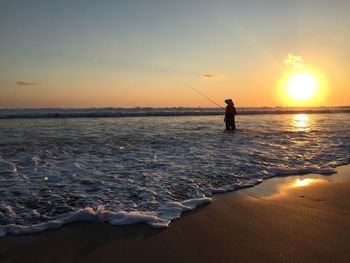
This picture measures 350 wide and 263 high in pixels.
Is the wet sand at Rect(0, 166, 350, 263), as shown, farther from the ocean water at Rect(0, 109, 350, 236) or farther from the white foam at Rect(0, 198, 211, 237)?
the ocean water at Rect(0, 109, 350, 236)

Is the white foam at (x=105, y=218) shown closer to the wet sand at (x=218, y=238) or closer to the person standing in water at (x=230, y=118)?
the wet sand at (x=218, y=238)

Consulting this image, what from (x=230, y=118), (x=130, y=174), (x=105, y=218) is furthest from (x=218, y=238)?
(x=230, y=118)

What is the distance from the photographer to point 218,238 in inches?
152

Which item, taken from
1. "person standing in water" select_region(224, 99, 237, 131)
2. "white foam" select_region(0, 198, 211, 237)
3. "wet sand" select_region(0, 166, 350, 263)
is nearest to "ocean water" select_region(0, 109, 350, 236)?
"white foam" select_region(0, 198, 211, 237)

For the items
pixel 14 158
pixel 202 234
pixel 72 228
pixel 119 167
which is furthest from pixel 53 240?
pixel 14 158

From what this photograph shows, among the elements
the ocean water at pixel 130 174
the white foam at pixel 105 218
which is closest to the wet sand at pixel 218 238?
the white foam at pixel 105 218

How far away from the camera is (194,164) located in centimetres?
825

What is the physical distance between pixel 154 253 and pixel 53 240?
3.85 feet

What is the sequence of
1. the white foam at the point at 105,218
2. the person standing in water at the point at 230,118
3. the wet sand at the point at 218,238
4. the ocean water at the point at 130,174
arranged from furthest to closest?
the person standing in water at the point at 230,118 < the ocean water at the point at 130,174 < the white foam at the point at 105,218 < the wet sand at the point at 218,238

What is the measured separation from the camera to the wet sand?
344cm

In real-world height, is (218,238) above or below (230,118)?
below

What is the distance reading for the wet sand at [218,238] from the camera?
3.44 m

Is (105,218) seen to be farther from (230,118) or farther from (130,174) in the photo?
(230,118)

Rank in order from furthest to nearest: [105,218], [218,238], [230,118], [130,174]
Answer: [230,118] → [130,174] → [105,218] → [218,238]
